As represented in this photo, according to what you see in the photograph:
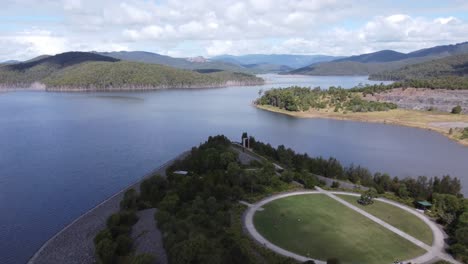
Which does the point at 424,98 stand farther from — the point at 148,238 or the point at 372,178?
the point at 148,238

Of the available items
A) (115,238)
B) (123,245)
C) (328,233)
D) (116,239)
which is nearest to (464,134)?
(328,233)

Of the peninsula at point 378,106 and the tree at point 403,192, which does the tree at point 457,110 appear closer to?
the peninsula at point 378,106

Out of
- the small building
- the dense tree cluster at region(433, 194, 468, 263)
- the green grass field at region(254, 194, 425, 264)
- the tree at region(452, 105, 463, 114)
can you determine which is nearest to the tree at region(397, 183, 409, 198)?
the small building

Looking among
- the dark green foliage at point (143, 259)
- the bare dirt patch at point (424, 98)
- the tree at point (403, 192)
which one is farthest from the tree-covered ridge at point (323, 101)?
the dark green foliage at point (143, 259)

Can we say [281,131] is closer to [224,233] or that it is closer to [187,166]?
[187,166]

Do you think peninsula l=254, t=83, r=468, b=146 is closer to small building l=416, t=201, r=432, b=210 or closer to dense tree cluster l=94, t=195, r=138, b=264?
small building l=416, t=201, r=432, b=210

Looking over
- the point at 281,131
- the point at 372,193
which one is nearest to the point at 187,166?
the point at 372,193
